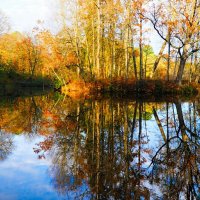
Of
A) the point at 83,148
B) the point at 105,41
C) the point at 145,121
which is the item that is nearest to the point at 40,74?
the point at 105,41

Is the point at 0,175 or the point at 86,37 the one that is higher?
the point at 86,37

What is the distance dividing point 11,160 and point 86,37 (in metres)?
25.5

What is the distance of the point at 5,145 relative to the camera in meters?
7.40

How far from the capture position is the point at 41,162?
597 centimetres

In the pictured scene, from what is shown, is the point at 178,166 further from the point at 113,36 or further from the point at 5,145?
the point at 113,36

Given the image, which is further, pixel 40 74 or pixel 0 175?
pixel 40 74

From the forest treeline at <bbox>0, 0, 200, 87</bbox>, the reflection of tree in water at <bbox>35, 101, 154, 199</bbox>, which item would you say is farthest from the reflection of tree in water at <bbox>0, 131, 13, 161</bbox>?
the forest treeline at <bbox>0, 0, 200, 87</bbox>

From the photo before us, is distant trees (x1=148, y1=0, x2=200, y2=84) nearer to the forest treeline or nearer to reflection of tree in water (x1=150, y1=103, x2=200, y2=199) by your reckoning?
the forest treeline

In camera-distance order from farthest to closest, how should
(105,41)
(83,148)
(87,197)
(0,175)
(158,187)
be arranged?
1. (105,41)
2. (83,148)
3. (0,175)
4. (158,187)
5. (87,197)

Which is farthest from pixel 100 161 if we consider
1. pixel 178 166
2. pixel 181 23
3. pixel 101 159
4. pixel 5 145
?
pixel 181 23

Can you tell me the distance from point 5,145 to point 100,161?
117 inches

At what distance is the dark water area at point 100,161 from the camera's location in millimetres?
4180

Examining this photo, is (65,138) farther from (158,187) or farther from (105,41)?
(105,41)

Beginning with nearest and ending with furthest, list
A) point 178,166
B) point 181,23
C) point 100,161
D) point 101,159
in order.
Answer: point 178,166 → point 100,161 → point 101,159 → point 181,23
